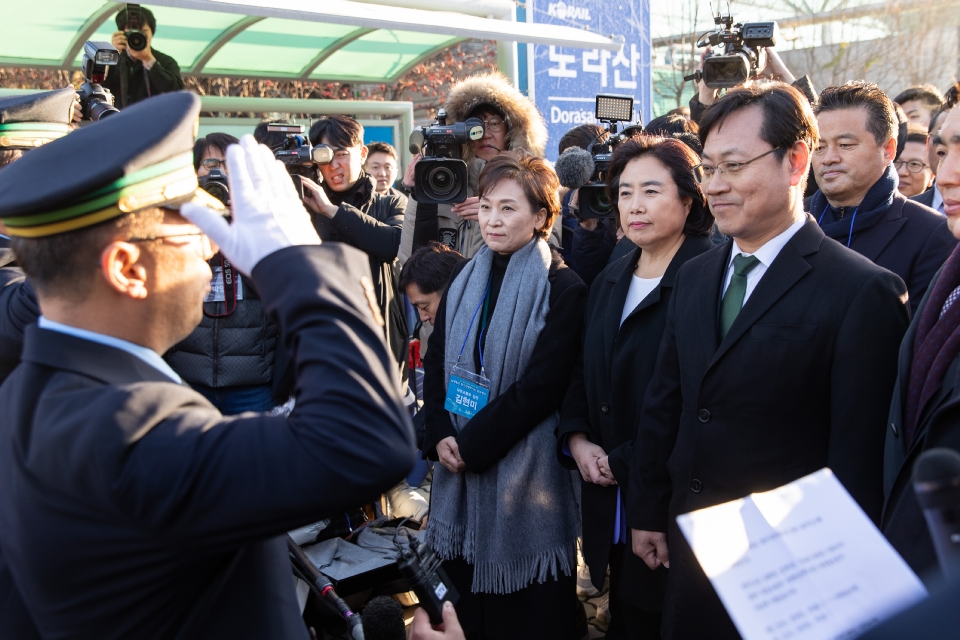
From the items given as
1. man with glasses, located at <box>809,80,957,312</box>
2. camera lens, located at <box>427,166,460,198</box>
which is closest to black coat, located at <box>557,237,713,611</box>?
man with glasses, located at <box>809,80,957,312</box>

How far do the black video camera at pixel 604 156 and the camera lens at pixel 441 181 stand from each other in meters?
0.60

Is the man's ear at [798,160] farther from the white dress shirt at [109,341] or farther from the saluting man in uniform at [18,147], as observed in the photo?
the saluting man in uniform at [18,147]

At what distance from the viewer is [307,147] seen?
3.72 meters

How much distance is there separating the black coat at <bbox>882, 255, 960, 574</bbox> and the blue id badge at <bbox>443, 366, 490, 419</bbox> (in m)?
1.52

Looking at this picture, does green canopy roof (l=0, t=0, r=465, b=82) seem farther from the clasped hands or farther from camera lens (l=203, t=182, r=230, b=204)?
the clasped hands

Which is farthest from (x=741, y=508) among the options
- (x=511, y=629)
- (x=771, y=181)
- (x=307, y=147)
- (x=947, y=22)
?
(x=947, y=22)

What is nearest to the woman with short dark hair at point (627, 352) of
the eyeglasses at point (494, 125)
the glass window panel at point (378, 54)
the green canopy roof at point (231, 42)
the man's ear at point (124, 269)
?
the eyeglasses at point (494, 125)

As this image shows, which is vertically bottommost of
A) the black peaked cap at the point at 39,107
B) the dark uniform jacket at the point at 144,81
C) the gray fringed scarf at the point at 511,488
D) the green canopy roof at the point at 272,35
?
the gray fringed scarf at the point at 511,488

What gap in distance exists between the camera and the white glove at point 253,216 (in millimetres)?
1091

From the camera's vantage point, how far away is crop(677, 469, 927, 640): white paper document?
921mm

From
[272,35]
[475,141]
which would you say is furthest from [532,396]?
[272,35]

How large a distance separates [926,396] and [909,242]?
3.87 feet

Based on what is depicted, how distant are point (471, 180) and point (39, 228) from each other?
Answer: 9.98 feet

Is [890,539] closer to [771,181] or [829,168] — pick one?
[771,181]
